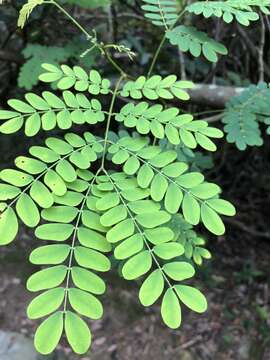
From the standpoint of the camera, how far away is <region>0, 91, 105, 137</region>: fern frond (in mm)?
1176

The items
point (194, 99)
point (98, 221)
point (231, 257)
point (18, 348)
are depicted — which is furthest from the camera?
point (231, 257)

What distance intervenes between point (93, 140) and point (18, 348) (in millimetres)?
1601

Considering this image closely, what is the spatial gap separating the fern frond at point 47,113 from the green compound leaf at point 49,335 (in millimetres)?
495

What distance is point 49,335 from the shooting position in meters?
0.83

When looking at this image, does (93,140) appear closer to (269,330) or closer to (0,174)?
(0,174)

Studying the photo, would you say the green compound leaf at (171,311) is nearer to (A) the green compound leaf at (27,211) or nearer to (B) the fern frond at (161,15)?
(A) the green compound leaf at (27,211)

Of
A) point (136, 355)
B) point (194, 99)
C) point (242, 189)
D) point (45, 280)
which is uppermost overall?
point (45, 280)

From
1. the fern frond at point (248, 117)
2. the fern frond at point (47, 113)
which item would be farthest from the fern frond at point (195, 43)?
the fern frond at point (47, 113)

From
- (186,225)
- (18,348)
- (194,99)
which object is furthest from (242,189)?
(186,225)

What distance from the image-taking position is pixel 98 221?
3.38 feet

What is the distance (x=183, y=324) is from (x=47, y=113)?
1.89 metres

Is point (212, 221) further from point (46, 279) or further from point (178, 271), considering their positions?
point (46, 279)

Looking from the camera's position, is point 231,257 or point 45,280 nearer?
point 45,280

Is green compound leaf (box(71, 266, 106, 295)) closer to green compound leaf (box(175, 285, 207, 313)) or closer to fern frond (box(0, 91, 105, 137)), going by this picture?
green compound leaf (box(175, 285, 207, 313))
